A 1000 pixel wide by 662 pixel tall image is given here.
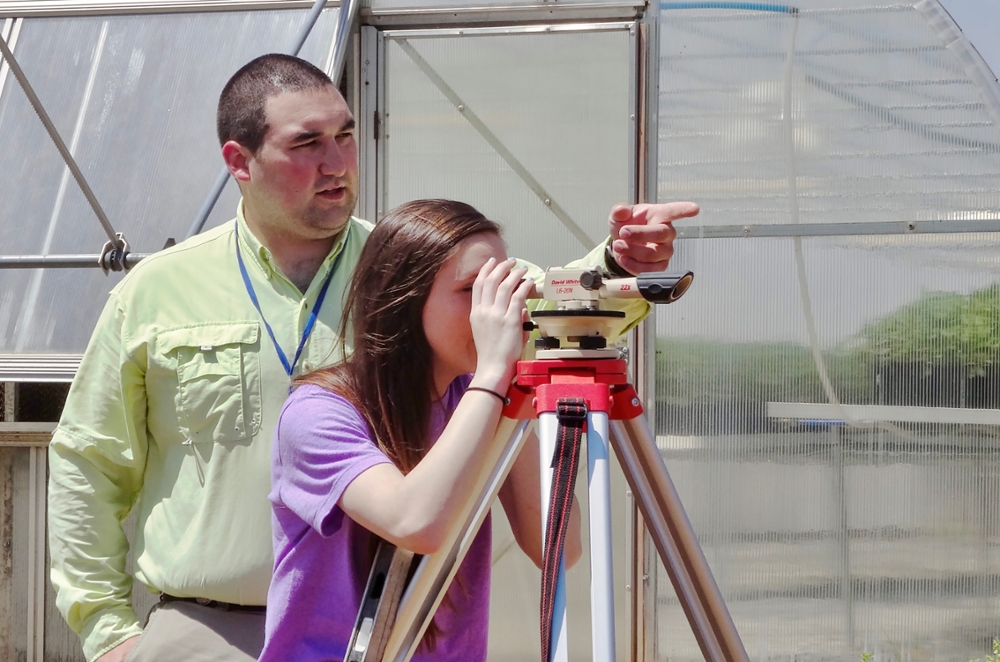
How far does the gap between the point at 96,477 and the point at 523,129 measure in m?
2.37

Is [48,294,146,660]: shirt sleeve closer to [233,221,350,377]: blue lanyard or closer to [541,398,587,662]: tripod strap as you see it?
[233,221,350,377]: blue lanyard

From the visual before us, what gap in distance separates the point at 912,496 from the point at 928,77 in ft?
4.68

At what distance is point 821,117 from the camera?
3.79 metres

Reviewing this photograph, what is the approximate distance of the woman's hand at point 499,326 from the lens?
136cm

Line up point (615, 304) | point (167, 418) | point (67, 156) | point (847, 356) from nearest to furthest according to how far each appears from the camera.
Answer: point (615, 304) < point (167, 418) < point (67, 156) < point (847, 356)

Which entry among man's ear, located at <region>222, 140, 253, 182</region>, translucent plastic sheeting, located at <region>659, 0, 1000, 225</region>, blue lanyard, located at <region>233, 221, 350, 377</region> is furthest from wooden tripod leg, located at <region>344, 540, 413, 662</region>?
translucent plastic sheeting, located at <region>659, 0, 1000, 225</region>

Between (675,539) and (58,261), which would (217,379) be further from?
(58,261)

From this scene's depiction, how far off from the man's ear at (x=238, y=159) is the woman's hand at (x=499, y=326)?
1004 mm

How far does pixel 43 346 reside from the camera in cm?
348

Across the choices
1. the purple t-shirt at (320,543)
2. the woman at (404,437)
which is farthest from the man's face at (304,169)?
the purple t-shirt at (320,543)

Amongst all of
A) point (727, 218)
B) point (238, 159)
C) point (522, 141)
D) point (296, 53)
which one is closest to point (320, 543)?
point (238, 159)

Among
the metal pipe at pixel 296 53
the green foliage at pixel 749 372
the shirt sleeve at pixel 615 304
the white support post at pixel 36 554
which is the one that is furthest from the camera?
the white support post at pixel 36 554

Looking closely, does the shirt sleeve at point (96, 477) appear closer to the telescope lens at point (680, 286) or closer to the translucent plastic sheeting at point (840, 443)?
the telescope lens at point (680, 286)

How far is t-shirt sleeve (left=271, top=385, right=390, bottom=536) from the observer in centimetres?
140
